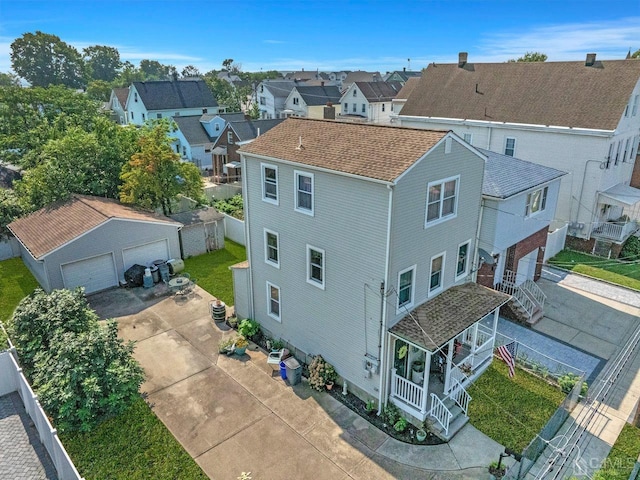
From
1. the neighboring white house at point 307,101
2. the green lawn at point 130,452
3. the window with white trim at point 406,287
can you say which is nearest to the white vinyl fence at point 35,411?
the green lawn at point 130,452

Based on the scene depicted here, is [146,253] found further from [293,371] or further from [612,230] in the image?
[612,230]

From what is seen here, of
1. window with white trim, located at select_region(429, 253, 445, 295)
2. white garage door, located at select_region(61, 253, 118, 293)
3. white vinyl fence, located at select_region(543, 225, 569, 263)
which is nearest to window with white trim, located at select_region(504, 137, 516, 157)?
white vinyl fence, located at select_region(543, 225, 569, 263)

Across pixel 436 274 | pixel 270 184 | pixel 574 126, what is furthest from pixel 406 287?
pixel 574 126

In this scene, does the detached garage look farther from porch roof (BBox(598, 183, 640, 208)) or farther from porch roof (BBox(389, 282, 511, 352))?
porch roof (BBox(598, 183, 640, 208))

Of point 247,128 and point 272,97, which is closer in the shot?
point 247,128

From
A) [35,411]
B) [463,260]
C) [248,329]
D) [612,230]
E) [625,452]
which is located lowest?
[625,452]

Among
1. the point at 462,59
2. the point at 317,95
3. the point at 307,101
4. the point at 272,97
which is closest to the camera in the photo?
the point at 462,59
